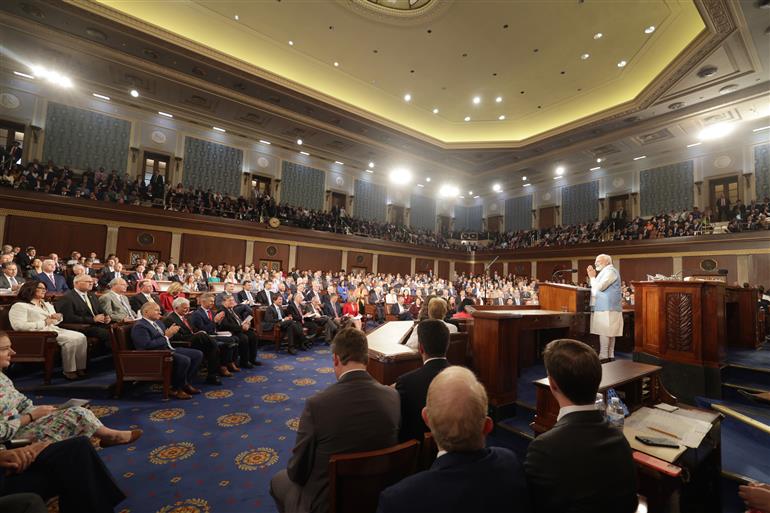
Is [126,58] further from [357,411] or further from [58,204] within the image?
[357,411]

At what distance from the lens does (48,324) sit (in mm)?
4043

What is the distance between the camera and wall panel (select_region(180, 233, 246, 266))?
1188cm

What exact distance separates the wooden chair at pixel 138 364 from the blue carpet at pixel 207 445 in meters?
0.22

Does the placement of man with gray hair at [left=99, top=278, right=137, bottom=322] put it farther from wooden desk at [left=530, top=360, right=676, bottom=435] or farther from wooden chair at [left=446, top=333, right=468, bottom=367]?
wooden desk at [left=530, top=360, right=676, bottom=435]

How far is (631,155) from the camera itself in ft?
48.0

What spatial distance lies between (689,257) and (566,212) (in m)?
6.18

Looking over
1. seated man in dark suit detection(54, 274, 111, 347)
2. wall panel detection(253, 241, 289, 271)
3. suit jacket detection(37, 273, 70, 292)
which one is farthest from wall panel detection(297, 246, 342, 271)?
seated man in dark suit detection(54, 274, 111, 347)

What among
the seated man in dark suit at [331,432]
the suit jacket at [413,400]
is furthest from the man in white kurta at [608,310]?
the seated man in dark suit at [331,432]

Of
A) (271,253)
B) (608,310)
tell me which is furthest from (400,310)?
(271,253)

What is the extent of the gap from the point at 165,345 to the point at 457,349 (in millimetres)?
3237

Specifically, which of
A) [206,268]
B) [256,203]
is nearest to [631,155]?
[256,203]

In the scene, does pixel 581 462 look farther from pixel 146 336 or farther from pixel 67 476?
pixel 146 336

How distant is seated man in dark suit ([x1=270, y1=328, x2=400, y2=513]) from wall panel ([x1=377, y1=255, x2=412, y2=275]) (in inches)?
585

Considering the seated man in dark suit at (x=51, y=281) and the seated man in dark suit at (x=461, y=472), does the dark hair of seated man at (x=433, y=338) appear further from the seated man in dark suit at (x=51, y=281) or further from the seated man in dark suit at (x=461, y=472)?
the seated man in dark suit at (x=51, y=281)
